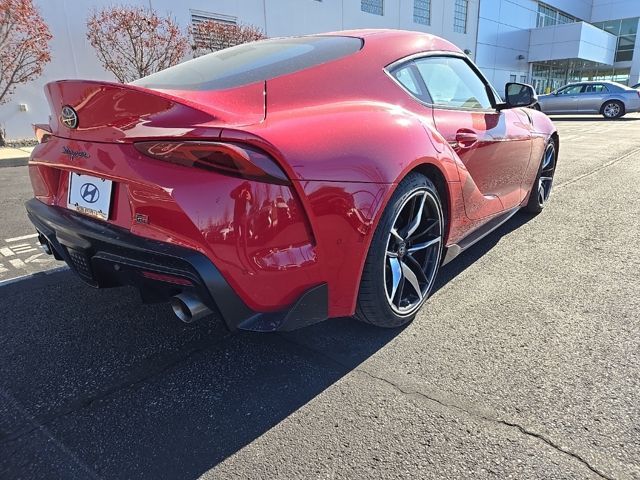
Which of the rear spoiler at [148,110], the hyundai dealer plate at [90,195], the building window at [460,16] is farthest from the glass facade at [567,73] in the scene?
the hyundai dealer plate at [90,195]

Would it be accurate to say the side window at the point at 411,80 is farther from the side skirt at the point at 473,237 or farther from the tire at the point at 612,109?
the tire at the point at 612,109

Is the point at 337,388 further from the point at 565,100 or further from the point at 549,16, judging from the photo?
the point at 549,16

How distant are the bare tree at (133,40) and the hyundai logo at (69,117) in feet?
37.1

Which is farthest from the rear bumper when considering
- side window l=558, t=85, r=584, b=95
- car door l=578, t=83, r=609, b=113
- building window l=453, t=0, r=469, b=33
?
building window l=453, t=0, r=469, b=33

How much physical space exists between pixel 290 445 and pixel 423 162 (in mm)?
1488

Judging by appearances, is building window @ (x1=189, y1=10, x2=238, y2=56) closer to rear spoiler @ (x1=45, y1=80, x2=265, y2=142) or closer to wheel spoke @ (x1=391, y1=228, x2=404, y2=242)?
rear spoiler @ (x1=45, y1=80, x2=265, y2=142)

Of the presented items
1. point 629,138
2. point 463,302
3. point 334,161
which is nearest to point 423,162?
point 334,161

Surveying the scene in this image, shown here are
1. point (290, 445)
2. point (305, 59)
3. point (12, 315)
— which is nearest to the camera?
point (290, 445)

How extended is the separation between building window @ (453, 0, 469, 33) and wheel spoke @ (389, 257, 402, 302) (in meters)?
28.8

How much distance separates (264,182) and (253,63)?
3.02 feet

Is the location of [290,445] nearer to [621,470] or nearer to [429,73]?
[621,470]

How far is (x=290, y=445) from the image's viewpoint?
1750 mm

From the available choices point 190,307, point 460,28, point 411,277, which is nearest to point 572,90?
point 460,28

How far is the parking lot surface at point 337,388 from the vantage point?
1.67 m
